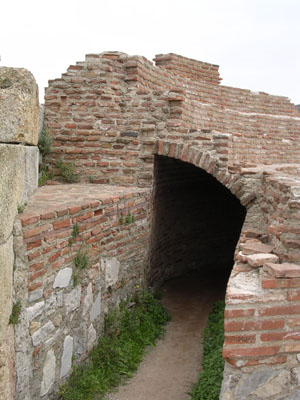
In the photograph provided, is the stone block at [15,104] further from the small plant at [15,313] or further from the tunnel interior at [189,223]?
the tunnel interior at [189,223]

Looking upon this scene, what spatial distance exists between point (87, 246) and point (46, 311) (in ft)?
2.87

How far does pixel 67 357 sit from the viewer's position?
12.3 ft

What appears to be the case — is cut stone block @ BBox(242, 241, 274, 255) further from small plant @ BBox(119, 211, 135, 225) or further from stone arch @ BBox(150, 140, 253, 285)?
stone arch @ BBox(150, 140, 253, 285)

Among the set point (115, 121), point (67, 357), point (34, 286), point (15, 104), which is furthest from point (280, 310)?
point (115, 121)

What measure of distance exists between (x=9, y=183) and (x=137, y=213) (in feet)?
8.71

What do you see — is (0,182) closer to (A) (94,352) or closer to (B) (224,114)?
(A) (94,352)

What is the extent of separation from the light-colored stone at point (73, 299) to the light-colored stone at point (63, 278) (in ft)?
0.39

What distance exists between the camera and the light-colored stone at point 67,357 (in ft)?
12.1

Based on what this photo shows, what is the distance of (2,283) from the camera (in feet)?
8.89

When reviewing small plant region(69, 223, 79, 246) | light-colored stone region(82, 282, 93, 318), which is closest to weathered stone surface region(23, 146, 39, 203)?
small plant region(69, 223, 79, 246)

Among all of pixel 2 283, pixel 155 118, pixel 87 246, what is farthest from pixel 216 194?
pixel 2 283

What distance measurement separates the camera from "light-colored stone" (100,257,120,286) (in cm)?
455

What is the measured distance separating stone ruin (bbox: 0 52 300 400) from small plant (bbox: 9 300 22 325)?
0.05 meters

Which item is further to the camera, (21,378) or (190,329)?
(190,329)
